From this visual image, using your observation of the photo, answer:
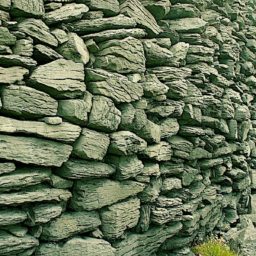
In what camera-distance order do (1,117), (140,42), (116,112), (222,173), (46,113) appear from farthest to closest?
(222,173) < (140,42) < (116,112) < (46,113) < (1,117)


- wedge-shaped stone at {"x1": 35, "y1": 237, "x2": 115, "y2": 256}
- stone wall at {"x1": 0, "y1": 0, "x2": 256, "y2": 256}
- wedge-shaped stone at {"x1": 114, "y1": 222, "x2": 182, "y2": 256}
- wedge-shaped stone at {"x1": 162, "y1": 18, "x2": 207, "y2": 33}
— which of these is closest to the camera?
stone wall at {"x1": 0, "y1": 0, "x2": 256, "y2": 256}

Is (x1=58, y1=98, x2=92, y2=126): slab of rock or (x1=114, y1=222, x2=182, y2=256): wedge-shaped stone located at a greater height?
(x1=58, y1=98, x2=92, y2=126): slab of rock

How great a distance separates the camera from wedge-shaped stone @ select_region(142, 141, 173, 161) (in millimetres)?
6688

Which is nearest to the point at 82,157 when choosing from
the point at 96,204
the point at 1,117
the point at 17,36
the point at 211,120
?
the point at 96,204

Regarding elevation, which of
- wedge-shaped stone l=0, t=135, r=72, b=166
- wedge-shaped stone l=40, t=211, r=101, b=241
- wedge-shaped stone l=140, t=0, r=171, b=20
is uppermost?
wedge-shaped stone l=140, t=0, r=171, b=20

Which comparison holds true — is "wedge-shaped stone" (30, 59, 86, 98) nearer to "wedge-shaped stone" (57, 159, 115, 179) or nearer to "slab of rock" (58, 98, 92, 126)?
"slab of rock" (58, 98, 92, 126)

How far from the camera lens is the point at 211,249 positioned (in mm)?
7879

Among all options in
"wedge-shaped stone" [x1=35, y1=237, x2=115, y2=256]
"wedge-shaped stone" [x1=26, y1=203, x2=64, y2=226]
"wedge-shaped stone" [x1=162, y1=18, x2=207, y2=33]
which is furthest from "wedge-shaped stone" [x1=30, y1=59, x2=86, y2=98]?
"wedge-shaped stone" [x1=162, y1=18, x2=207, y2=33]

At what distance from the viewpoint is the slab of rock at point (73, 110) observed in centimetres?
540

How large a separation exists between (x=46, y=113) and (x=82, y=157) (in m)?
0.77

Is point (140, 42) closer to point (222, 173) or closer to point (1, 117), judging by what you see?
point (1, 117)

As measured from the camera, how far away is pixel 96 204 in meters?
5.77

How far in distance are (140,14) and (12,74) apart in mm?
2619

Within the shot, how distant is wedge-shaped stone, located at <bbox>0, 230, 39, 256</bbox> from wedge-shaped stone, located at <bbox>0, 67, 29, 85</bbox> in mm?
1587
